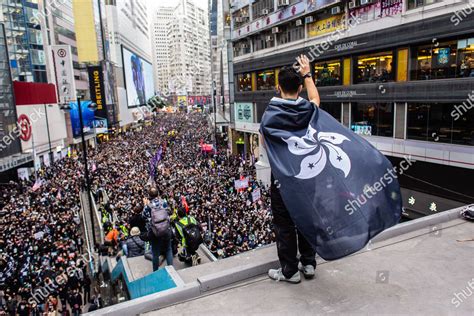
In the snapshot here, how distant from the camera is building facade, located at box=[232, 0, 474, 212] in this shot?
1587cm

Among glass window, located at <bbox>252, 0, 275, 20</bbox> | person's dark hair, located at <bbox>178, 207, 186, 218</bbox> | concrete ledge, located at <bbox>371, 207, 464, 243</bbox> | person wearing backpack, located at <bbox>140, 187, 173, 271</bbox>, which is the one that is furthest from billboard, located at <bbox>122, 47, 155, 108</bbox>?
concrete ledge, located at <bbox>371, 207, 464, 243</bbox>

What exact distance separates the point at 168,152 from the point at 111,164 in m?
8.57

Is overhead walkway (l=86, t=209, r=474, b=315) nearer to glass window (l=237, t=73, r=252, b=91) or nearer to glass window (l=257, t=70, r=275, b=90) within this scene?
glass window (l=257, t=70, r=275, b=90)

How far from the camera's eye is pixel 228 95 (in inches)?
1594

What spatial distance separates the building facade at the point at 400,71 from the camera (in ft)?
52.1

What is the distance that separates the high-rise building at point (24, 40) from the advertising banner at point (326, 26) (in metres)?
26.4

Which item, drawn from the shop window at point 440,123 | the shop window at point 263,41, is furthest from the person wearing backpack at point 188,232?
the shop window at point 263,41

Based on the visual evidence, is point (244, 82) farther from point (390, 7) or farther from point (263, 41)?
point (390, 7)

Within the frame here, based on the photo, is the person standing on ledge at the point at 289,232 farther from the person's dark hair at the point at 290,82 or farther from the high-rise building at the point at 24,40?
the high-rise building at the point at 24,40

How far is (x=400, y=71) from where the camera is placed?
18672 mm

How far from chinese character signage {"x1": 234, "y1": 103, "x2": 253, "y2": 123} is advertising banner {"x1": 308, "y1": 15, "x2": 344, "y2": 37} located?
10.8 meters

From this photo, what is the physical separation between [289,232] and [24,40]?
41.1 metres

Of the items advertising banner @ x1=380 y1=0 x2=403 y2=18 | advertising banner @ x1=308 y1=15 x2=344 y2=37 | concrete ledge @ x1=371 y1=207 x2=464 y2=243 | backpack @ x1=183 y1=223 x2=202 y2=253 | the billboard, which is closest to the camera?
concrete ledge @ x1=371 y1=207 x2=464 y2=243

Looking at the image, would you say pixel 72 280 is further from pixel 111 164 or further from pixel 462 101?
pixel 111 164
